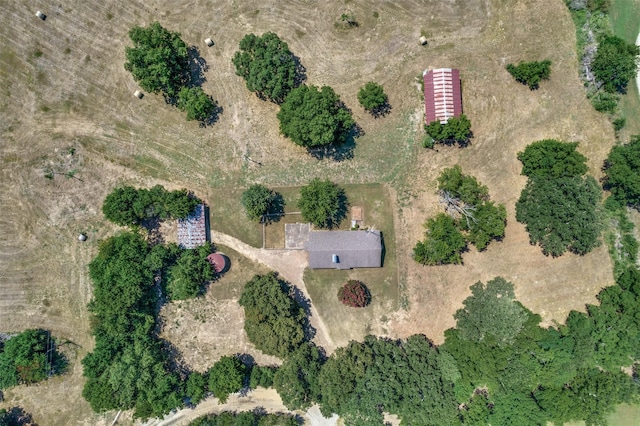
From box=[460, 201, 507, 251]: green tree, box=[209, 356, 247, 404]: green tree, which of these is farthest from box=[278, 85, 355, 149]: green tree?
box=[209, 356, 247, 404]: green tree

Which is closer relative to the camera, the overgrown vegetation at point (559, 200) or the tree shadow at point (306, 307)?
the overgrown vegetation at point (559, 200)

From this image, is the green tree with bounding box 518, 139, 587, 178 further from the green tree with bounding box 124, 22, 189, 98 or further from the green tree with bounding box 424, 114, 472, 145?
the green tree with bounding box 124, 22, 189, 98

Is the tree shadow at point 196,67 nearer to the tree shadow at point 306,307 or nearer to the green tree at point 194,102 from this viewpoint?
the green tree at point 194,102

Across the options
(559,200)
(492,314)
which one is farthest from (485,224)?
(492,314)

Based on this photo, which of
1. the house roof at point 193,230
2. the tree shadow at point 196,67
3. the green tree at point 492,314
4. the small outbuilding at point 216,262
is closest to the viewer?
the green tree at point 492,314

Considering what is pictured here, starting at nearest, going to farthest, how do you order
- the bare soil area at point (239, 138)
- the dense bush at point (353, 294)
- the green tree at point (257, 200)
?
the green tree at point (257, 200), the dense bush at point (353, 294), the bare soil area at point (239, 138)

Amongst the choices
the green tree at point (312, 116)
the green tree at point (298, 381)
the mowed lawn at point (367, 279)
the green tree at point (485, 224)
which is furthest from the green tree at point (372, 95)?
the green tree at point (298, 381)

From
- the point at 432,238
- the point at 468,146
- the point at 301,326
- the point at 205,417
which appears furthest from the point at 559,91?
the point at 205,417

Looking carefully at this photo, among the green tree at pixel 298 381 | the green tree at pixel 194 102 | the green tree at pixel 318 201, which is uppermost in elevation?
the green tree at pixel 194 102

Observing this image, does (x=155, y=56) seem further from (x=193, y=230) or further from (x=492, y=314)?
(x=492, y=314)
